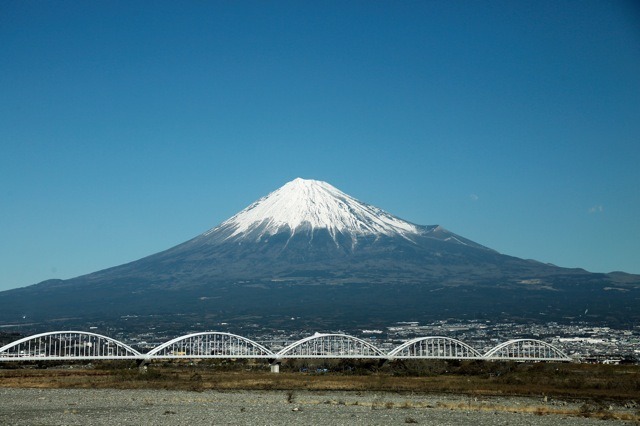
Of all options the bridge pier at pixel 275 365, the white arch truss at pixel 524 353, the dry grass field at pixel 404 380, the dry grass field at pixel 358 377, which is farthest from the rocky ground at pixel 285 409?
the white arch truss at pixel 524 353

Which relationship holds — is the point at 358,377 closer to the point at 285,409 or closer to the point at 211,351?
the point at 285,409

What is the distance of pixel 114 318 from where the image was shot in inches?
6486

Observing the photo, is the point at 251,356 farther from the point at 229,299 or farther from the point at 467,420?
the point at 229,299

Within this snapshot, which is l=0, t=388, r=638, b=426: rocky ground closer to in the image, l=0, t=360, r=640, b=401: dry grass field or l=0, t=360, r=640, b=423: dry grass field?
l=0, t=360, r=640, b=423: dry grass field

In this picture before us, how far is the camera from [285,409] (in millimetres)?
35812

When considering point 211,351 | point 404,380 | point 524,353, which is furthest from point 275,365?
point 524,353

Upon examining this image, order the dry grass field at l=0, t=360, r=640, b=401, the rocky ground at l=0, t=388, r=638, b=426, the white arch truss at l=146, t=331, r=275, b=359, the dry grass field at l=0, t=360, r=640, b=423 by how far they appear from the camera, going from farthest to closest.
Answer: the white arch truss at l=146, t=331, r=275, b=359 < the dry grass field at l=0, t=360, r=640, b=401 < the dry grass field at l=0, t=360, r=640, b=423 < the rocky ground at l=0, t=388, r=638, b=426

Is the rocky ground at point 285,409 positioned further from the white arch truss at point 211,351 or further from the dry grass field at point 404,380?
the white arch truss at point 211,351

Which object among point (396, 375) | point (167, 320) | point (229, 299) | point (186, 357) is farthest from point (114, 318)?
point (396, 375)

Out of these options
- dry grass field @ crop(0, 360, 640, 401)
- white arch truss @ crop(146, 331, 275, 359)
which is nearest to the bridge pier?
dry grass field @ crop(0, 360, 640, 401)

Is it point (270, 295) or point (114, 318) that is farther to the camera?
point (270, 295)

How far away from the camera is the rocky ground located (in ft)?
104

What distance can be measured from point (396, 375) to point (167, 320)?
10252cm

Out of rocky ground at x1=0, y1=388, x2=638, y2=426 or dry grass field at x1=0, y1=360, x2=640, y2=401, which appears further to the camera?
dry grass field at x1=0, y1=360, x2=640, y2=401
